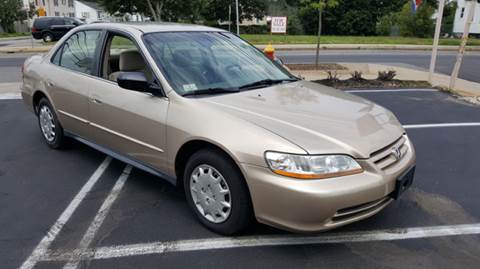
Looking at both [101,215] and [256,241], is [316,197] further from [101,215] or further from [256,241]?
[101,215]

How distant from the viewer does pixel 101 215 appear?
3.67 metres

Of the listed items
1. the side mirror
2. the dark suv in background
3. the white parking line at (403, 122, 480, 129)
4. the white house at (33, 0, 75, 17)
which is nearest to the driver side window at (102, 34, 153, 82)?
the side mirror

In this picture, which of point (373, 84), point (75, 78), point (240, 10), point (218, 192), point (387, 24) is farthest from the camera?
point (240, 10)

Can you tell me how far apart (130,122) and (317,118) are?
1.73 meters

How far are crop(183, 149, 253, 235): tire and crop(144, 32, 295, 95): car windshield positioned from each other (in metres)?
0.66

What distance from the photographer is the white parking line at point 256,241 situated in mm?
3076

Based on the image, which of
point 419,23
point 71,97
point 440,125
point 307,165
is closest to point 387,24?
point 419,23

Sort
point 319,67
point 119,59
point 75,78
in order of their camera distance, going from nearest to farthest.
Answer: point 119,59, point 75,78, point 319,67

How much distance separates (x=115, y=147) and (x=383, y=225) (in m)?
2.66

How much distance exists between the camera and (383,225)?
3520mm

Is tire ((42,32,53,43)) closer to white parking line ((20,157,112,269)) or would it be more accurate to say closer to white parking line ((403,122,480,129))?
white parking line ((20,157,112,269))

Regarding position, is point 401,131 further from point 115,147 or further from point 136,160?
point 115,147

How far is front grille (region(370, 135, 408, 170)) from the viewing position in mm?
2988

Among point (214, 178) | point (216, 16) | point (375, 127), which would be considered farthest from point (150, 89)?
point (216, 16)
